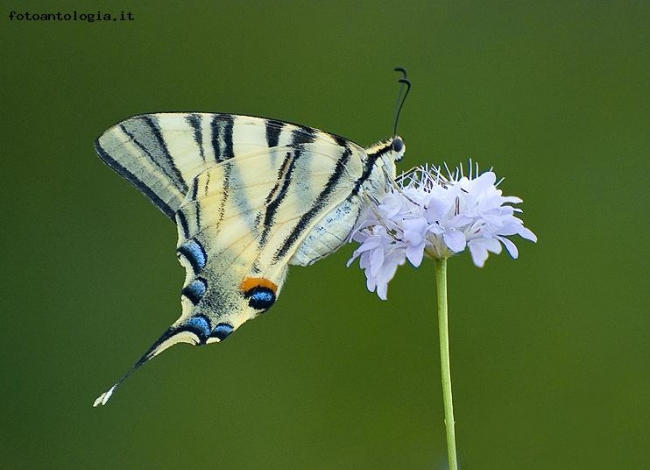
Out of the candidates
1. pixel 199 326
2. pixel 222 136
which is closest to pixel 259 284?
pixel 199 326

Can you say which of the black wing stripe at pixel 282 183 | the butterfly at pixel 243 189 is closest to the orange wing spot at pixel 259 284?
the butterfly at pixel 243 189

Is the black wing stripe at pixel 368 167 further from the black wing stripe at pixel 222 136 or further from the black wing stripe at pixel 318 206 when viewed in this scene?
the black wing stripe at pixel 222 136

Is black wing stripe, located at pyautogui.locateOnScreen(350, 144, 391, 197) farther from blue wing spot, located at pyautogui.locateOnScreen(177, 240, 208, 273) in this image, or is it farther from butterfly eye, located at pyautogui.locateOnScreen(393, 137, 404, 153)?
blue wing spot, located at pyautogui.locateOnScreen(177, 240, 208, 273)

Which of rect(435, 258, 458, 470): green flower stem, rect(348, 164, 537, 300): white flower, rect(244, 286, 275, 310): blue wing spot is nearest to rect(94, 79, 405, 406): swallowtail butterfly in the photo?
rect(244, 286, 275, 310): blue wing spot

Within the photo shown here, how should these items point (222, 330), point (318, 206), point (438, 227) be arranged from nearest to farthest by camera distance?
Result: point (438, 227), point (222, 330), point (318, 206)

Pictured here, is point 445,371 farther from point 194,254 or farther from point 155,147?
point 155,147

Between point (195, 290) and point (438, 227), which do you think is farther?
point (195, 290)

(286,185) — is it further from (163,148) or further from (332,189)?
(163,148)
